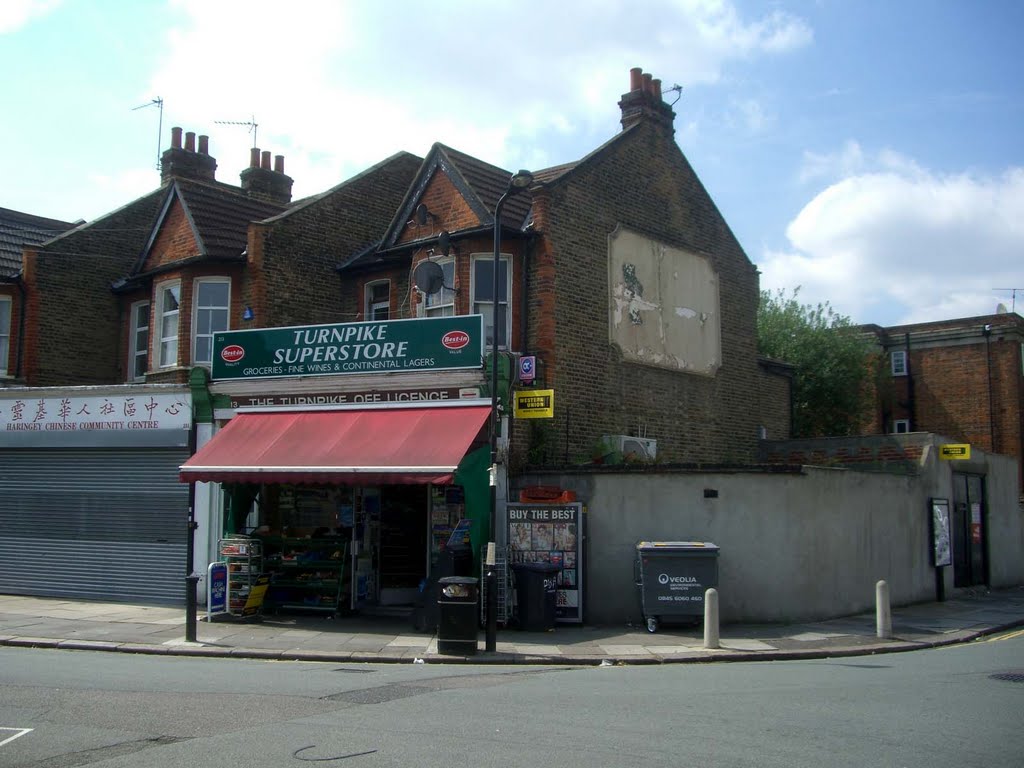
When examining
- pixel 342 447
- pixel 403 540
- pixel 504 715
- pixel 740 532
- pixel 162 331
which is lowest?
pixel 504 715

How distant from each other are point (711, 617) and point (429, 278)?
27.1 ft

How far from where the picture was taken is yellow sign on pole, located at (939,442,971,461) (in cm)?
2142

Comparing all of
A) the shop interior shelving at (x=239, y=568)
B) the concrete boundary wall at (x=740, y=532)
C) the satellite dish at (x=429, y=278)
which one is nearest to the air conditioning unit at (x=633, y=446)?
the concrete boundary wall at (x=740, y=532)

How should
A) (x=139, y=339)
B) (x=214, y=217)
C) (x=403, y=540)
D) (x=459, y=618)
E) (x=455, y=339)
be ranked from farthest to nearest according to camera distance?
(x=139, y=339)
(x=214, y=217)
(x=403, y=540)
(x=455, y=339)
(x=459, y=618)

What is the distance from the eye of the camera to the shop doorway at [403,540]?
59.7ft

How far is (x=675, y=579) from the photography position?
50.3 ft

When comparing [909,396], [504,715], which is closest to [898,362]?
[909,396]

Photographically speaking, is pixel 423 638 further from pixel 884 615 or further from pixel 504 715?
pixel 884 615

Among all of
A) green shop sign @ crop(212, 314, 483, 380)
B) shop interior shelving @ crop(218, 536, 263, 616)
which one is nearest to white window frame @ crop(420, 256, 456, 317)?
green shop sign @ crop(212, 314, 483, 380)

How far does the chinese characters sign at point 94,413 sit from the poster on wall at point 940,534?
51.1ft

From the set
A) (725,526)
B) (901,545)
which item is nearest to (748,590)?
(725,526)

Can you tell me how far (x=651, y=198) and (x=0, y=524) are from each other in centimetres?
1553

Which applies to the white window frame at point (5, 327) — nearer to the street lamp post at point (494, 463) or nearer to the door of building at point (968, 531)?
the street lamp post at point (494, 463)

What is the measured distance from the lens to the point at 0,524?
20422 millimetres
